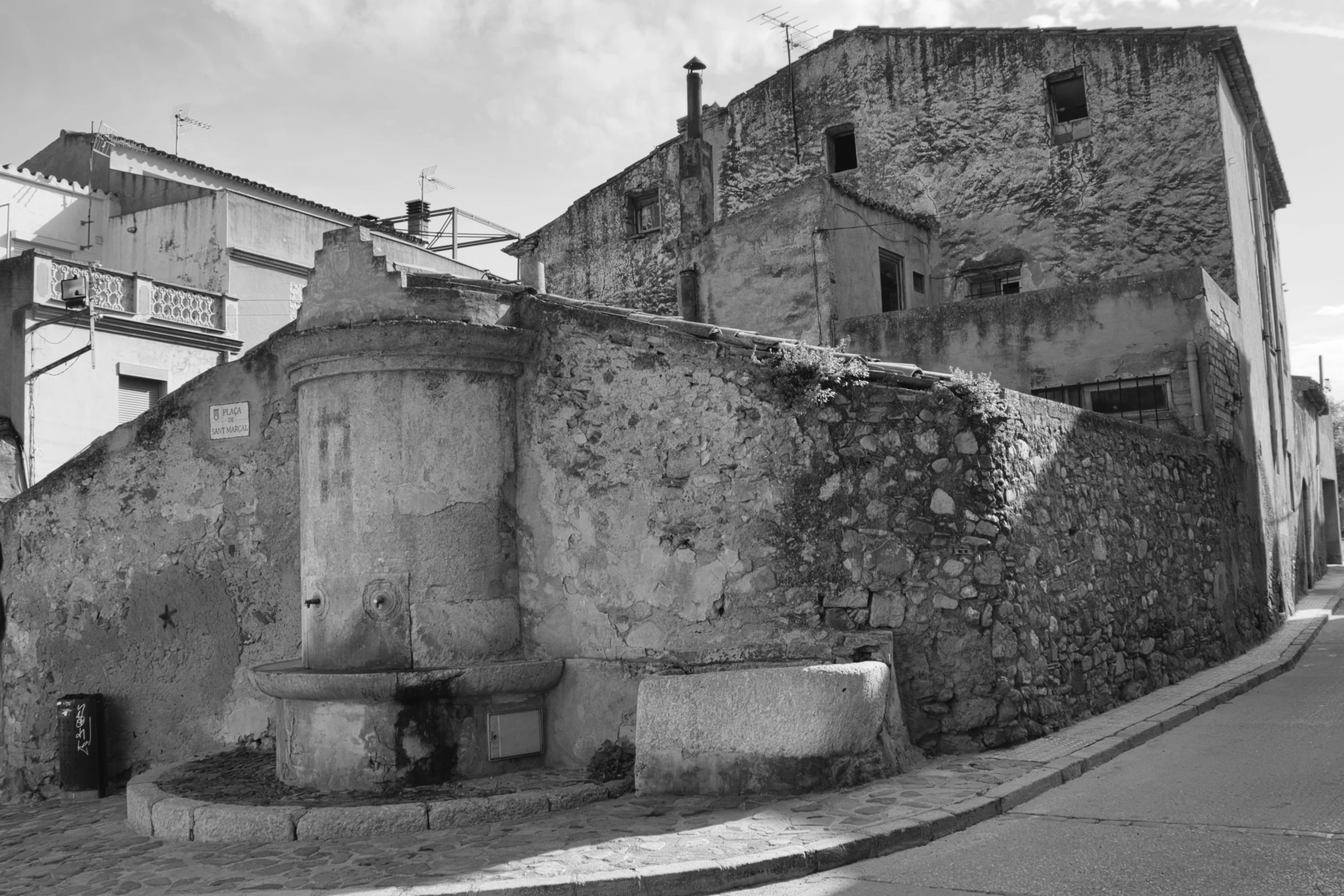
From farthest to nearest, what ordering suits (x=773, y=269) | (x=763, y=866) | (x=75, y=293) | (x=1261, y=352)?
(x=1261, y=352) < (x=75, y=293) < (x=773, y=269) < (x=763, y=866)

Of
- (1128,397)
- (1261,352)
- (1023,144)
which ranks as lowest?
(1128,397)

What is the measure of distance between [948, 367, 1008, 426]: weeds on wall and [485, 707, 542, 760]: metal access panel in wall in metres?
3.43

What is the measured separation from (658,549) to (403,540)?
5.42 feet

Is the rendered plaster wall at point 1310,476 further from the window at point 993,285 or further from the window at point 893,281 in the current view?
the window at point 893,281

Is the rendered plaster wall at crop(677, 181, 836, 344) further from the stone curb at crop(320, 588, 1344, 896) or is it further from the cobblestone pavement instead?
the stone curb at crop(320, 588, 1344, 896)

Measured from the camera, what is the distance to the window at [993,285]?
18.7 m

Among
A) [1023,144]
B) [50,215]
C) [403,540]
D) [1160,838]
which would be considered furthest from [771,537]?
[50,215]

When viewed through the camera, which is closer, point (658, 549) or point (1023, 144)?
point (658, 549)

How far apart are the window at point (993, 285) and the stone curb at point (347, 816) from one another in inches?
550

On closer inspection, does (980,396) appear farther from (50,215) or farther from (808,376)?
(50,215)

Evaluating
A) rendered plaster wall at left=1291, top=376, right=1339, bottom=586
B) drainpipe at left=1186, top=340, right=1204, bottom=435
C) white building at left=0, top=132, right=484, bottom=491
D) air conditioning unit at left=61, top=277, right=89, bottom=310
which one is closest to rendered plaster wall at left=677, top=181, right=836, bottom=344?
white building at left=0, top=132, right=484, bottom=491

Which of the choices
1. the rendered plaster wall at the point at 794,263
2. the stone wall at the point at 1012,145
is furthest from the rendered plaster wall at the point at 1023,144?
the rendered plaster wall at the point at 794,263

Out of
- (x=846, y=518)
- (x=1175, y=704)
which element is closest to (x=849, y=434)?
(x=846, y=518)

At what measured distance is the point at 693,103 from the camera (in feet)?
70.1
